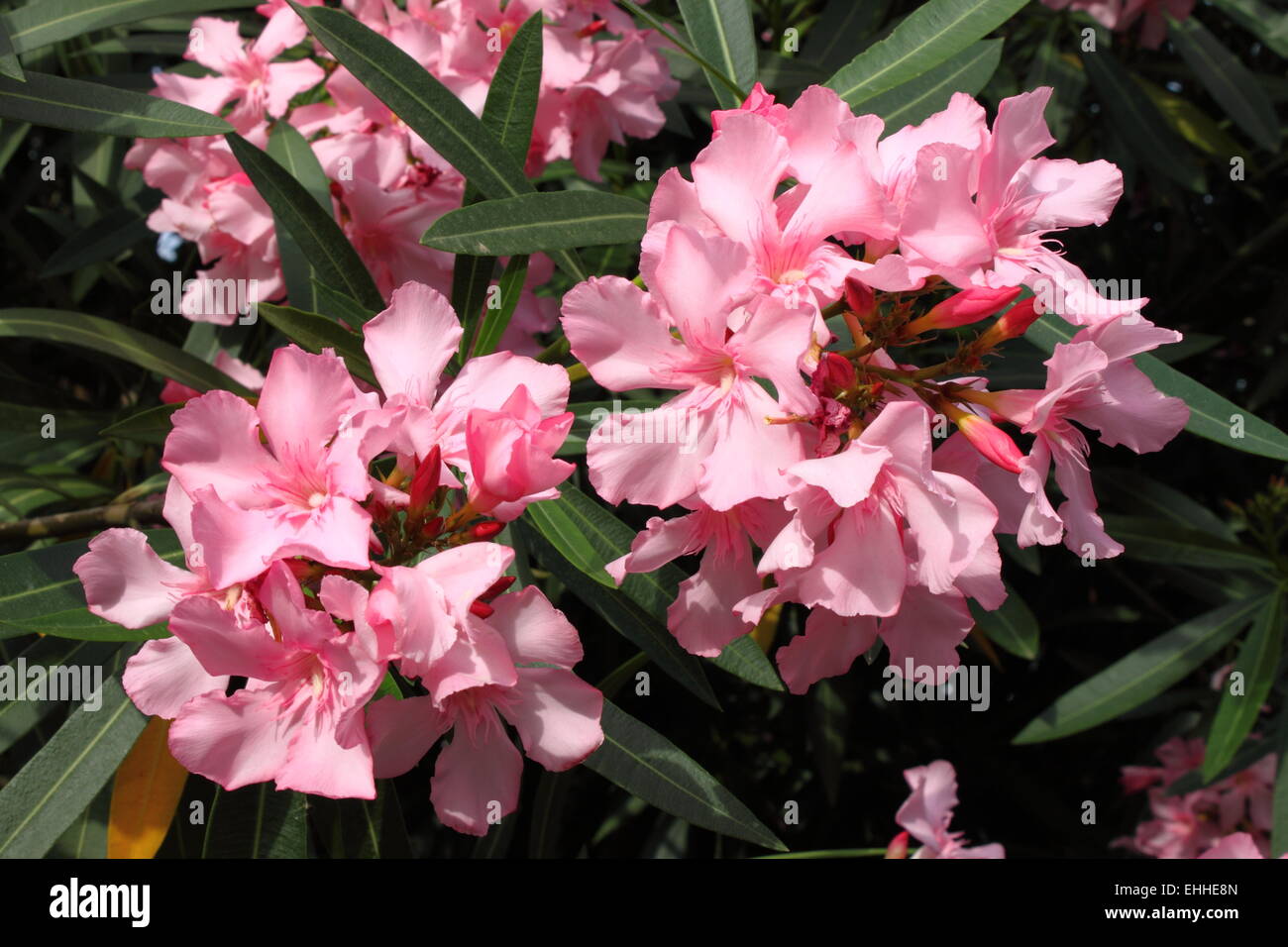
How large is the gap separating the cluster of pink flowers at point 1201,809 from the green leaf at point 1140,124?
1.30 m

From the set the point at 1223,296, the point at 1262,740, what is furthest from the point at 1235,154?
the point at 1262,740

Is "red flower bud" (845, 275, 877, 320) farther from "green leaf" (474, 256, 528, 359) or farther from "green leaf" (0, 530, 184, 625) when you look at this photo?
"green leaf" (0, 530, 184, 625)

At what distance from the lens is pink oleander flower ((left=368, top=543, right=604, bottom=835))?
2.79 ft

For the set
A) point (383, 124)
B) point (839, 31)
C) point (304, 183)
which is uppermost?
point (839, 31)

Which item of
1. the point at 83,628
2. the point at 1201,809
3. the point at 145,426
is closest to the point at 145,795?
the point at 83,628

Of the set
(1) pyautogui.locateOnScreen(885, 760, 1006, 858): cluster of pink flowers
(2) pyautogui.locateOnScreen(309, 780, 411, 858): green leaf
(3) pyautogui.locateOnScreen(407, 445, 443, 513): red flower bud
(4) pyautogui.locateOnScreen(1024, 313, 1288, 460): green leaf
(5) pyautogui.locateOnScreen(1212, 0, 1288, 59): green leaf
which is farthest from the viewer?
(5) pyautogui.locateOnScreen(1212, 0, 1288, 59): green leaf

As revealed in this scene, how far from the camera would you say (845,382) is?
93 centimetres

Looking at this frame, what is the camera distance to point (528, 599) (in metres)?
0.94

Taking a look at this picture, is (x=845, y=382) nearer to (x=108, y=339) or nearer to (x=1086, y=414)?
(x=1086, y=414)

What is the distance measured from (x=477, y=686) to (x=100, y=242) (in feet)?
4.17

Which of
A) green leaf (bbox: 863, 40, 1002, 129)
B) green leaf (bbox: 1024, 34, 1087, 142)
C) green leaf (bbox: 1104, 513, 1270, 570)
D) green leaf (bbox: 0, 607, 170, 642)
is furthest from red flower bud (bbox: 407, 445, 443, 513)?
green leaf (bbox: 1024, 34, 1087, 142)

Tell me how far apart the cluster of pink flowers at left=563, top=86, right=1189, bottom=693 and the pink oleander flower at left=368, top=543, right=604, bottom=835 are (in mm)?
116
